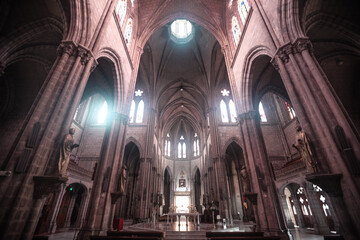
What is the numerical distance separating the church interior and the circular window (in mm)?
156

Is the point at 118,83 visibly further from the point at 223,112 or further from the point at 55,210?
the point at 223,112

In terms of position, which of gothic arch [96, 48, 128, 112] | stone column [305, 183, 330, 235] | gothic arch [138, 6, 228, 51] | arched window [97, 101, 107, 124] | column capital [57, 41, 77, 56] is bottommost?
stone column [305, 183, 330, 235]

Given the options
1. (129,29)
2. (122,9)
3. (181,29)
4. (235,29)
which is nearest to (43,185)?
(122,9)

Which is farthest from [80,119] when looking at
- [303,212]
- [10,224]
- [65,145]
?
[303,212]

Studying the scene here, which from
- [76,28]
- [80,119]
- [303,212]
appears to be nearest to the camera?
[76,28]

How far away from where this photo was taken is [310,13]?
800 centimetres

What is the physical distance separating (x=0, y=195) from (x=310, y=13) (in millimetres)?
12936

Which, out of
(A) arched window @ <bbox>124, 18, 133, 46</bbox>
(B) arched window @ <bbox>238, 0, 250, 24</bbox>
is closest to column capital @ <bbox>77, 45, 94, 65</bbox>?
(A) arched window @ <bbox>124, 18, 133, 46</bbox>

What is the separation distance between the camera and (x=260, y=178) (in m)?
8.79

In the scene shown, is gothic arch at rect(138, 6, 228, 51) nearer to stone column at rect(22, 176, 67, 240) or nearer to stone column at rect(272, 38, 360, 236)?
stone column at rect(272, 38, 360, 236)

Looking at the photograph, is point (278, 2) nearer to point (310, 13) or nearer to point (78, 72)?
point (310, 13)

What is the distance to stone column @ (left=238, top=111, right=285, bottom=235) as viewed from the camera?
794 cm

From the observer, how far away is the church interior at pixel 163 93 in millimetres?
4746

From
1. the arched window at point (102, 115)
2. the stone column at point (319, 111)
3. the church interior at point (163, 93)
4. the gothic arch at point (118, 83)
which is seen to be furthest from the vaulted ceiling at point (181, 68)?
the stone column at point (319, 111)
